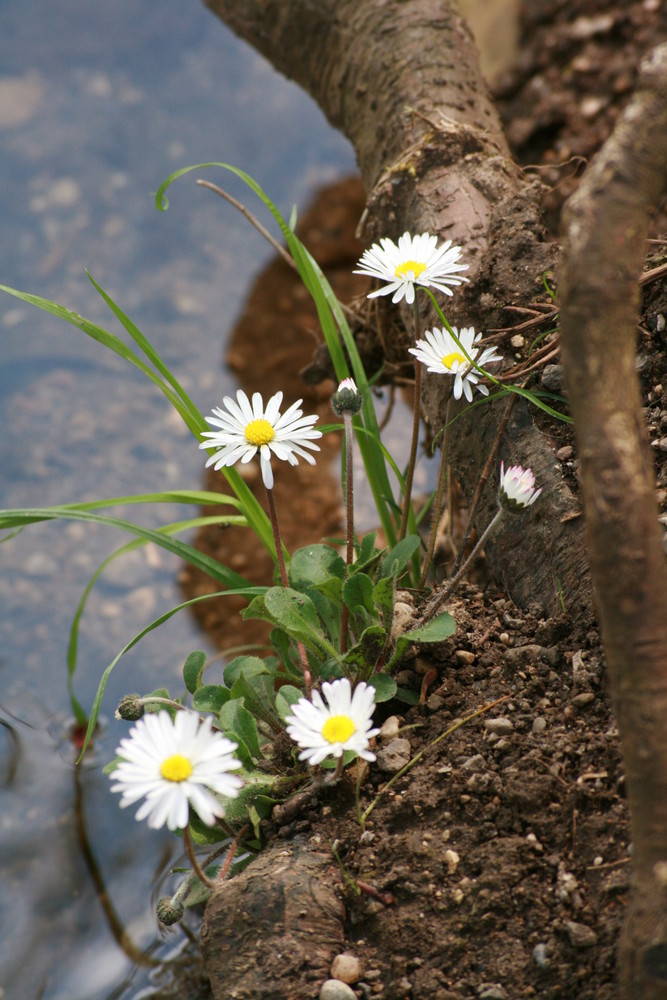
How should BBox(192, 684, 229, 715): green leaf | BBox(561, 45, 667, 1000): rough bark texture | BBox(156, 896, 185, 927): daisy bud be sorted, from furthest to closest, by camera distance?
BBox(192, 684, 229, 715): green leaf
BBox(156, 896, 185, 927): daisy bud
BBox(561, 45, 667, 1000): rough bark texture

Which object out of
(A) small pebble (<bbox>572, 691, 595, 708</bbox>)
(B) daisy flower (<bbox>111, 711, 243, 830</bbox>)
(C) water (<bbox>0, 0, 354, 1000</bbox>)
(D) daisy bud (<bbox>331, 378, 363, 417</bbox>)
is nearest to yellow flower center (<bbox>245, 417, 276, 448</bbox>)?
(D) daisy bud (<bbox>331, 378, 363, 417</bbox>)

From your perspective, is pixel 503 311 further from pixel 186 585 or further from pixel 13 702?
pixel 13 702

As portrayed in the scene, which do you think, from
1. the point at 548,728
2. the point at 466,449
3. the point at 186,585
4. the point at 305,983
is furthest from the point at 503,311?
the point at 186,585

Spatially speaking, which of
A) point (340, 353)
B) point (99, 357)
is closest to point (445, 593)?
point (340, 353)

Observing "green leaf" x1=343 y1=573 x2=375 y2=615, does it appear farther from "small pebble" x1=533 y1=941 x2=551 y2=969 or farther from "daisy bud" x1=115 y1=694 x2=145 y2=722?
"small pebble" x1=533 y1=941 x2=551 y2=969

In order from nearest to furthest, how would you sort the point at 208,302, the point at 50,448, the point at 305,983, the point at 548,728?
1. the point at 305,983
2. the point at 548,728
3. the point at 50,448
4. the point at 208,302
